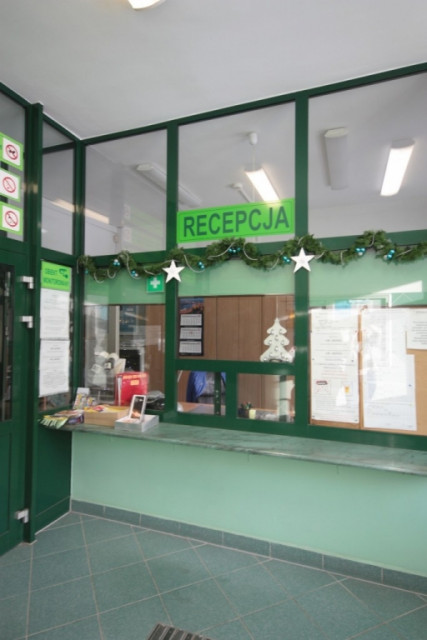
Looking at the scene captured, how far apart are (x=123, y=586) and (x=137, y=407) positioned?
110cm

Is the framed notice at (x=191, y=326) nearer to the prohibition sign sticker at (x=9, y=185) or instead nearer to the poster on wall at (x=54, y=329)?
the poster on wall at (x=54, y=329)

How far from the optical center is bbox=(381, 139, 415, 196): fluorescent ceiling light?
2.75 metres

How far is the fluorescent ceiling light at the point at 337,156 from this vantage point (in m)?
2.90

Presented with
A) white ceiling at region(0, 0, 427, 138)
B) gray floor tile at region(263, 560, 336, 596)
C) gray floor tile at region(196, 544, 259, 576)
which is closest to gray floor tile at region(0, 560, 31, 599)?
gray floor tile at region(196, 544, 259, 576)

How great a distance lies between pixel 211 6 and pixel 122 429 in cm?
261

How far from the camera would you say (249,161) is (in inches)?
121

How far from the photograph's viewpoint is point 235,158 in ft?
10.4

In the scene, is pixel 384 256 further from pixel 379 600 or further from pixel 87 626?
pixel 87 626

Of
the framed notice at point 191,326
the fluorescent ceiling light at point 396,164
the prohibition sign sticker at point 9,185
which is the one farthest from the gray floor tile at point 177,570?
the fluorescent ceiling light at point 396,164

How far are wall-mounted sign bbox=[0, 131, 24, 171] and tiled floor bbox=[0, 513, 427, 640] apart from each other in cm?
270

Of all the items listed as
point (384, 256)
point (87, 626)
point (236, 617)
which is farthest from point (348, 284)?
point (87, 626)

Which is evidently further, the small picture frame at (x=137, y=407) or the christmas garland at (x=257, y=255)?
the small picture frame at (x=137, y=407)

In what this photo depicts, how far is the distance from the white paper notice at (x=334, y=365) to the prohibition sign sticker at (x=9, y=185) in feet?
7.37

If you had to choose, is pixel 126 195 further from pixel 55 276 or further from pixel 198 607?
pixel 198 607
